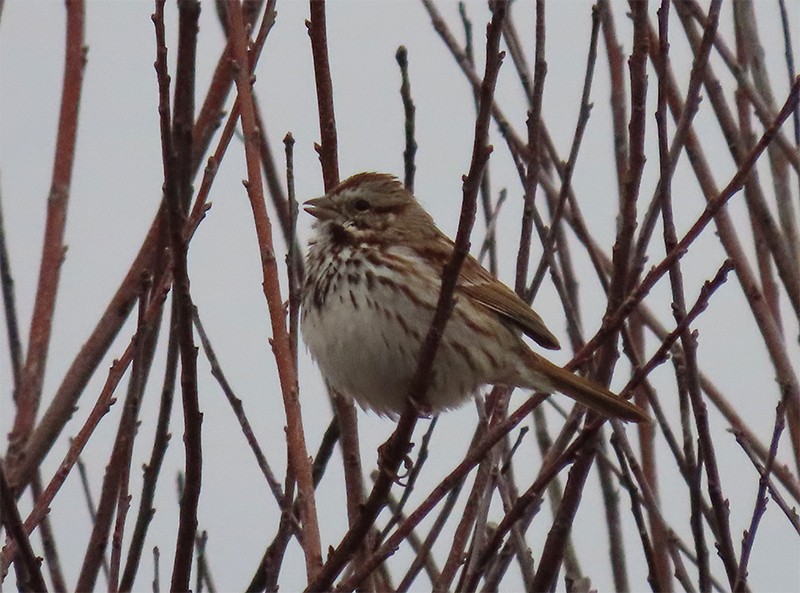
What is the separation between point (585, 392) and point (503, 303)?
48cm

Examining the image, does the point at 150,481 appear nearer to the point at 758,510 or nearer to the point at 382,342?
the point at 382,342

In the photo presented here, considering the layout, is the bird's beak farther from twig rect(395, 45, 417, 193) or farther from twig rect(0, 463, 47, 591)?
twig rect(0, 463, 47, 591)

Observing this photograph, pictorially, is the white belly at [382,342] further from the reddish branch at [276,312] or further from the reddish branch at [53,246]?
the reddish branch at [53,246]

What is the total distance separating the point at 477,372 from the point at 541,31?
4.30 ft

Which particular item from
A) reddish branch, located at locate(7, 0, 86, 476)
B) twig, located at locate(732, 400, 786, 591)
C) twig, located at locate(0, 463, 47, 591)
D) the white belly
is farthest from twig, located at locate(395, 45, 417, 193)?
twig, located at locate(0, 463, 47, 591)

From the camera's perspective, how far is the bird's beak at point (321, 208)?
15.1ft

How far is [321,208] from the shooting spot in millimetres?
4625

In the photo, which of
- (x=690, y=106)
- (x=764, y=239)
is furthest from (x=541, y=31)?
(x=764, y=239)

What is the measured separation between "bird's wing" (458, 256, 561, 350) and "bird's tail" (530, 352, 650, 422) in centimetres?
9


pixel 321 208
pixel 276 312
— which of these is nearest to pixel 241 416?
pixel 276 312

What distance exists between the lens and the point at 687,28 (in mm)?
4414

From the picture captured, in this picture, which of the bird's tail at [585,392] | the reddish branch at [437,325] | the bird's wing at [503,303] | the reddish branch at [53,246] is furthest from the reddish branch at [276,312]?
the bird's wing at [503,303]

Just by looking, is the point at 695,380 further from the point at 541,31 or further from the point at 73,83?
the point at 73,83

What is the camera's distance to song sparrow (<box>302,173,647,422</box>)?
4.32m
